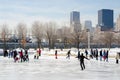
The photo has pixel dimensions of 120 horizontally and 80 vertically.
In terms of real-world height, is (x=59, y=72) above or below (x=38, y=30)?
below

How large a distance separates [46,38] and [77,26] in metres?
12.9

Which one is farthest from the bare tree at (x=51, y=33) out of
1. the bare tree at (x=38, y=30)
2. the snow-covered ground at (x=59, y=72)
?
the snow-covered ground at (x=59, y=72)

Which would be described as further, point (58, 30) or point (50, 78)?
point (58, 30)

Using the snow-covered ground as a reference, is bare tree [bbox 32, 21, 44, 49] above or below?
above

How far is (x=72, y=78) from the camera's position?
1730 centimetres

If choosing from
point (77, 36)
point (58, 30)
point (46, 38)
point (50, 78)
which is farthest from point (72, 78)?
point (58, 30)

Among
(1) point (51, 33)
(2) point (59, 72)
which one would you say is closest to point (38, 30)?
(1) point (51, 33)

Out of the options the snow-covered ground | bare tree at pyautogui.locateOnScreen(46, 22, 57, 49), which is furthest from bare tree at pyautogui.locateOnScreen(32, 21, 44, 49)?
the snow-covered ground

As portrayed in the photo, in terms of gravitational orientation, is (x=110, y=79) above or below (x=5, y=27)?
below

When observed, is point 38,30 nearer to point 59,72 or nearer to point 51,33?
point 51,33

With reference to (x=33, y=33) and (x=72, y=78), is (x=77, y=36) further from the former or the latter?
(x=72, y=78)

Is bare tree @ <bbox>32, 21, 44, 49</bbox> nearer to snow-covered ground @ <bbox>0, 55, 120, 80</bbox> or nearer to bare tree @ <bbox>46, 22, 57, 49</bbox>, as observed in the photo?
bare tree @ <bbox>46, 22, 57, 49</bbox>

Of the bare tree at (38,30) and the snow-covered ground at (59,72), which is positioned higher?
the bare tree at (38,30)

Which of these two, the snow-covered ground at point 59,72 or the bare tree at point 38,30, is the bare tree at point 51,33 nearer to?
the bare tree at point 38,30
